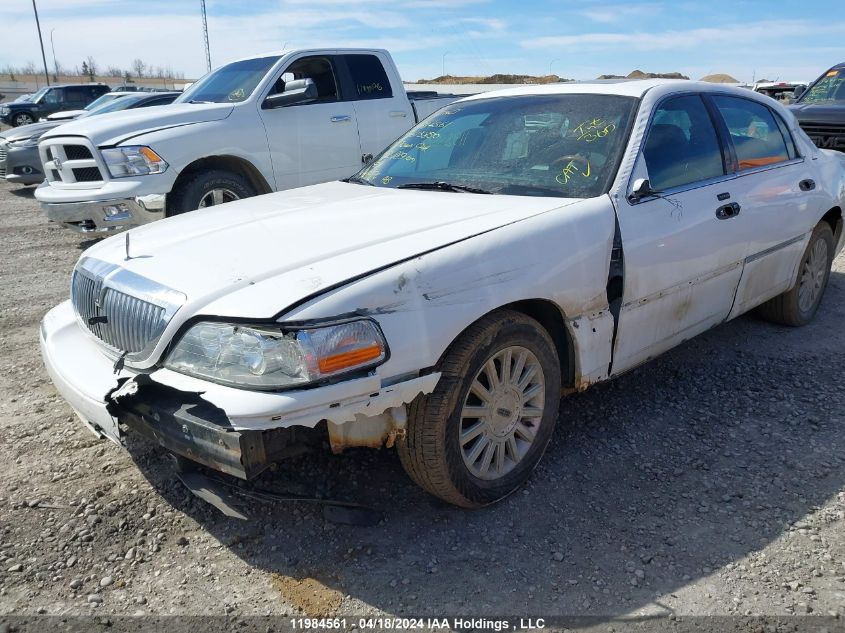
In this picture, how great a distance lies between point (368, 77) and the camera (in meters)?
7.79

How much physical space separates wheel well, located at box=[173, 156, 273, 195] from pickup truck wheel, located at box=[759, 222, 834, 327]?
472cm

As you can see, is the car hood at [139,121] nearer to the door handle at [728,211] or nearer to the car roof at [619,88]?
the car roof at [619,88]

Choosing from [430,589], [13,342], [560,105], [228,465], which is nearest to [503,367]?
[430,589]

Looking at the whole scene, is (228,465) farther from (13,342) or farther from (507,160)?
(13,342)

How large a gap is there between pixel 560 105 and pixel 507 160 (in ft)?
1.47

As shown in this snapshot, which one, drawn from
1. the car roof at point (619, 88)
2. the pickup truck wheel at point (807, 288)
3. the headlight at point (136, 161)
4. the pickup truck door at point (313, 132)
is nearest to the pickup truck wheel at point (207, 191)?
the headlight at point (136, 161)

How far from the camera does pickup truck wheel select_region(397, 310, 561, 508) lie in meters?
2.63

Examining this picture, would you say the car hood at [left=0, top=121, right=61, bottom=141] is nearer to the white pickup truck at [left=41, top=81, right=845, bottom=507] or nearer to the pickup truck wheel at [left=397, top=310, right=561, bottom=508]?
the white pickup truck at [left=41, top=81, right=845, bottom=507]

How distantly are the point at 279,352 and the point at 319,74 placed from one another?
19.4 ft

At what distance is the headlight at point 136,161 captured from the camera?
6.32 meters

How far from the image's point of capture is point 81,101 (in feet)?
77.5

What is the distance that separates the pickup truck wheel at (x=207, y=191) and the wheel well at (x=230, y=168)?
6cm

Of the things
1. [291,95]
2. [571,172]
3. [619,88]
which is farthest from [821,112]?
[571,172]

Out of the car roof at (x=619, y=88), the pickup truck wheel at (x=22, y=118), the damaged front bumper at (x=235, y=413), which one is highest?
the car roof at (x=619, y=88)
